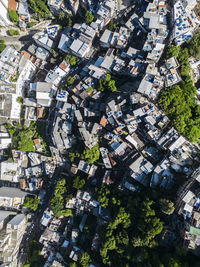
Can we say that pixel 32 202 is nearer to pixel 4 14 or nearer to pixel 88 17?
pixel 88 17

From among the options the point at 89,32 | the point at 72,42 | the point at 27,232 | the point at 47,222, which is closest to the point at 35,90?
the point at 72,42

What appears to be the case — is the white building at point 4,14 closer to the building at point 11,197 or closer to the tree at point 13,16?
the tree at point 13,16

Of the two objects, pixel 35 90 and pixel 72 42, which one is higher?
pixel 72 42

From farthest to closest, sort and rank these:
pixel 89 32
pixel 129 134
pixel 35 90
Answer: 1. pixel 35 90
2. pixel 89 32
3. pixel 129 134

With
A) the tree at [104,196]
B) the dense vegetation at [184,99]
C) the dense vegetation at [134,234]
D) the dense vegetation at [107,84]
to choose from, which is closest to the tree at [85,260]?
the dense vegetation at [134,234]

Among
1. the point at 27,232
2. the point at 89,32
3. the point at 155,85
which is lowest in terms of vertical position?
the point at 27,232

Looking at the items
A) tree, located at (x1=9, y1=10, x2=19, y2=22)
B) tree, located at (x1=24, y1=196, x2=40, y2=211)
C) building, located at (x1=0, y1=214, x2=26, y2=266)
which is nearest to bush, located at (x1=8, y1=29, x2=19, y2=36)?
tree, located at (x1=9, y1=10, x2=19, y2=22)

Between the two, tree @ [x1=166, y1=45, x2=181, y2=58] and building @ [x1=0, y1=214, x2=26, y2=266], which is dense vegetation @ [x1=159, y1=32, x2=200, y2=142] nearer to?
tree @ [x1=166, y1=45, x2=181, y2=58]

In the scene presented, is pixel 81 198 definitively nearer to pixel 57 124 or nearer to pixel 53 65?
pixel 57 124
